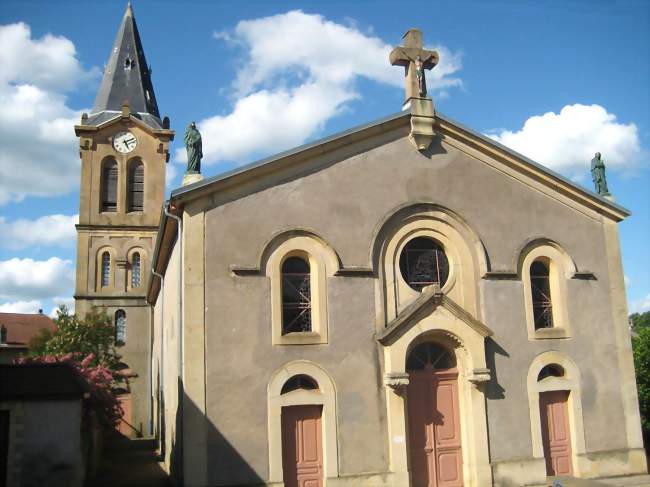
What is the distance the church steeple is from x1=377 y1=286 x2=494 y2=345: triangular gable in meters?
24.7

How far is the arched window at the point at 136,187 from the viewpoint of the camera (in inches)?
1314

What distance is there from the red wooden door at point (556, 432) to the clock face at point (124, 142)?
2557cm

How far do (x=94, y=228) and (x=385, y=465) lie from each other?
904 inches

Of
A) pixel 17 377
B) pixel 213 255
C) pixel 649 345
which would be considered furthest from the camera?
pixel 649 345

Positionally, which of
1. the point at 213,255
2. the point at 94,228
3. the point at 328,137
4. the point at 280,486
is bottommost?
the point at 280,486

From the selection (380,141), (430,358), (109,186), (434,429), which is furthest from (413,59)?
(109,186)

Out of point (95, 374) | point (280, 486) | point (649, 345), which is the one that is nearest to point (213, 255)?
point (280, 486)

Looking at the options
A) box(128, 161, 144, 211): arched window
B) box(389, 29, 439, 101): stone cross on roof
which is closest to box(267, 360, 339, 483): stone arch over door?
box(389, 29, 439, 101): stone cross on roof

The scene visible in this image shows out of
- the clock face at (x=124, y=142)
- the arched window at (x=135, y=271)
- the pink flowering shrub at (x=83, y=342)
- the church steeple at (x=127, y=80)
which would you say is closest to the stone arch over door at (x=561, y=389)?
the pink flowering shrub at (x=83, y=342)

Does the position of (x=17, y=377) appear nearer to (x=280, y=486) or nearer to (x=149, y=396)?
(x=280, y=486)

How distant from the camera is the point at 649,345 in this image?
75.2 feet

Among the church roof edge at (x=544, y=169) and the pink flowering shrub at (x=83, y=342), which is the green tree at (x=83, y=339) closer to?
the pink flowering shrub at (x=83, y=342)

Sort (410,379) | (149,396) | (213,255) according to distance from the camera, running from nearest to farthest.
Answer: (213,255) < (410,379) < (149,396)

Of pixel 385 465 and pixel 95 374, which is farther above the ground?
pixel 95 374
